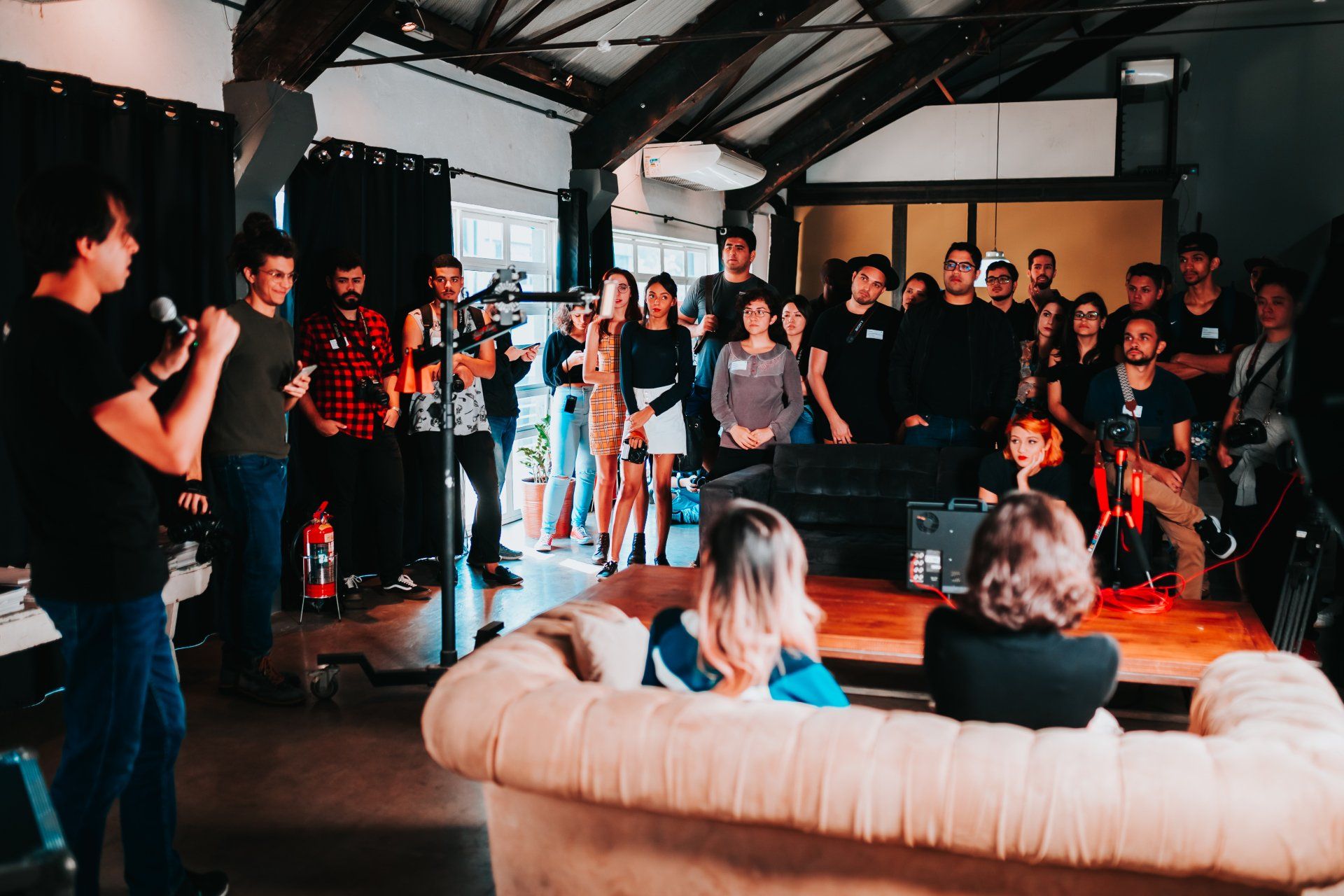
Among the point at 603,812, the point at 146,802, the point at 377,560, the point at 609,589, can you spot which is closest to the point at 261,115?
the point at 377,560

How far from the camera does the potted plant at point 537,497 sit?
20.4 ft

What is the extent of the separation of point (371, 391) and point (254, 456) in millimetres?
928

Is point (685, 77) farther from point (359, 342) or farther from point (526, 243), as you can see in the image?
point (359, 342)

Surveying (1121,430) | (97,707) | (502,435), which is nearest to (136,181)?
(502,435)

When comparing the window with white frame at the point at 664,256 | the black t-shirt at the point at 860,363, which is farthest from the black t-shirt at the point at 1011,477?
the window with white frame at the point at 664,256

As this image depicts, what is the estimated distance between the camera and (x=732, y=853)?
165cm

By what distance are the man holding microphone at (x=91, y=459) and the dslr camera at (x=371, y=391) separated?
238cm

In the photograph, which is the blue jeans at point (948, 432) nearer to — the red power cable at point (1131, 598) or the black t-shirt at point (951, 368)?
the black t-shirt at point (951, 368)

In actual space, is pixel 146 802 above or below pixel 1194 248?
below

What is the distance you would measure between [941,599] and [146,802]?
2188 mm

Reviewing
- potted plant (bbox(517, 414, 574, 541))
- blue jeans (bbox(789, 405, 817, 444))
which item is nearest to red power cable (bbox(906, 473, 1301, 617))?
blue jeans (bbox(789, 405, 817, 444))

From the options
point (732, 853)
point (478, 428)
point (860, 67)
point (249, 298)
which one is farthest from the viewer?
point (860, 67)

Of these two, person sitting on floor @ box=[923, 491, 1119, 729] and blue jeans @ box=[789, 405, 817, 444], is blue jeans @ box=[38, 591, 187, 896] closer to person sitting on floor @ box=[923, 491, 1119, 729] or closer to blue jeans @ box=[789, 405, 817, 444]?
person sitting on floor @ box=[923, 491, 1119, 729]

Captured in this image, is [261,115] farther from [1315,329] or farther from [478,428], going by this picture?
[1315,329]
